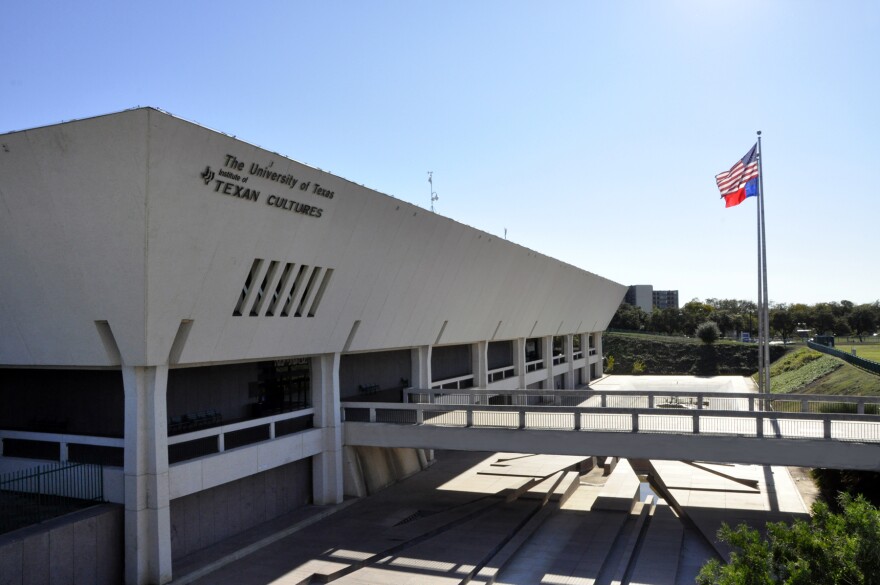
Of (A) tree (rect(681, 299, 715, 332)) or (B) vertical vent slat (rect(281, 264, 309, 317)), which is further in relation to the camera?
(A) tree (rect(681, 299, 715, 332))

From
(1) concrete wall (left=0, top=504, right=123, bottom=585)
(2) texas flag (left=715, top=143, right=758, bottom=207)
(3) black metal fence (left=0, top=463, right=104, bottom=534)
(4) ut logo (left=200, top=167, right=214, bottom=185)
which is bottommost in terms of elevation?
(1) concrete wall (left=0, top=504, right=123, bottom=585)

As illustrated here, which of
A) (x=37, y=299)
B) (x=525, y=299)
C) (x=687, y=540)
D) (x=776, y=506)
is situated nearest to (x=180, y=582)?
(x=37, y=299)

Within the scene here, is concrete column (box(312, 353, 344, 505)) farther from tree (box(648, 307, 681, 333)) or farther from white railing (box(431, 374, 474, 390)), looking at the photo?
tree (box(648, 307, 681, 333))

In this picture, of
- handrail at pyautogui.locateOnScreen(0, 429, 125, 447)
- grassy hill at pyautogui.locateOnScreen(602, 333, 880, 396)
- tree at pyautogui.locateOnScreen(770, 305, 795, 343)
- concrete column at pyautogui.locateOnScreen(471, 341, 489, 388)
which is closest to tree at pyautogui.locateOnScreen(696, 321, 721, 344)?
grassy hill at pyautogui.locateOnScreen(602, 333, 880, 396)

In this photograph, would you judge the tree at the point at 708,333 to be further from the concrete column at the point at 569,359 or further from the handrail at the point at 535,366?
the handrail at the point at 535,366

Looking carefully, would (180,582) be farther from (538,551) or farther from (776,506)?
(776,506)

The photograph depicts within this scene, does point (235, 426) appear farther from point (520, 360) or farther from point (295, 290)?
point (520, 360)

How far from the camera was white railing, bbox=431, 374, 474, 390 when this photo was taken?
33.1m

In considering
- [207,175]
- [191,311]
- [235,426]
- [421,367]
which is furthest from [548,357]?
[207,175]

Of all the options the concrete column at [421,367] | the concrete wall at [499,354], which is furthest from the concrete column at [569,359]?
the concrete column at [421,367]

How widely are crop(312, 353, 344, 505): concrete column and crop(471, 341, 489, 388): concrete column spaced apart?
14.1 metres

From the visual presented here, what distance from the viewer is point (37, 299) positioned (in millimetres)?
16672

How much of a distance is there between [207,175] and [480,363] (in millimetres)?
23500

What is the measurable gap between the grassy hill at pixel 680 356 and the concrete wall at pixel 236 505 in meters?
60.2
